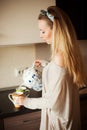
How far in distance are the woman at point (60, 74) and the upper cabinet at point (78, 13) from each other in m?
0.76

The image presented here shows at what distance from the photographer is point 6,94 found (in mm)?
2102

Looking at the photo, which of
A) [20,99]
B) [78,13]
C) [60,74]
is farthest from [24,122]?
[78,13]

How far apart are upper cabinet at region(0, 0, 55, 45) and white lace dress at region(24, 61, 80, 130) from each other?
0.51m

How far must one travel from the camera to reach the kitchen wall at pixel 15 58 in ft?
7.23

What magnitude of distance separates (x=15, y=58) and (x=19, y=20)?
1.92ft

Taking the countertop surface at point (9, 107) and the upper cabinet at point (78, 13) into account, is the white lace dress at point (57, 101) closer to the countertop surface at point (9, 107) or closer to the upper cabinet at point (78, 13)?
the countertop surface at point (9, 107)

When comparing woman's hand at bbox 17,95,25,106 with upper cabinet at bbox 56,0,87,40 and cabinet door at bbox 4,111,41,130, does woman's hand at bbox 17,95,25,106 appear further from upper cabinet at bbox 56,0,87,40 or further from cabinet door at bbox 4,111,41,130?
upper cabinet at bbox 56,0,87,40

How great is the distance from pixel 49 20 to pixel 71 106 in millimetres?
556

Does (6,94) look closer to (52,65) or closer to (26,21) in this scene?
(26,21)

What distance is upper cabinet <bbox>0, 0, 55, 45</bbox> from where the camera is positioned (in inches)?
66.9

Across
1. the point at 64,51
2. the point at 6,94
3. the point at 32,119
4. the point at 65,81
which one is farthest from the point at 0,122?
the point at 64,51

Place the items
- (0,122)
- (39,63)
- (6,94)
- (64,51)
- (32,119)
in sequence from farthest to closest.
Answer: (6,94)
(39,63)
(32,119)
(0,122)
(64,51)

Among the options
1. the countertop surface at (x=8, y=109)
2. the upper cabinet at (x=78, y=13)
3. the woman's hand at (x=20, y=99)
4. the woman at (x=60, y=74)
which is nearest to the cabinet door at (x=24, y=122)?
the countertop surface at (x=8, y=109)

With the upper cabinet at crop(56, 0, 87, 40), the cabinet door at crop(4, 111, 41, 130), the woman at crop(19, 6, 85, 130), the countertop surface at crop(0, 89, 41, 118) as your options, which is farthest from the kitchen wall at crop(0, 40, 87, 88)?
the woman at crop(19, 6, 85, 130)
